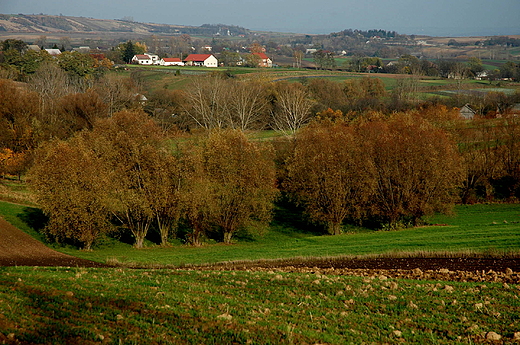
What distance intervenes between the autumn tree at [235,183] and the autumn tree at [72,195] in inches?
431

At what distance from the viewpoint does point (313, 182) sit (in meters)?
52.6

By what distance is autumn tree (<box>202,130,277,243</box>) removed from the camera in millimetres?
48625

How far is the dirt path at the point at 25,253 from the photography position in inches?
1257

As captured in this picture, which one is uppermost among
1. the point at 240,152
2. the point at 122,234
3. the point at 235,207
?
the point at 240,152

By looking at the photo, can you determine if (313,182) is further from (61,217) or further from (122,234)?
(61,217)

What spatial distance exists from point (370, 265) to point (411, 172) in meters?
26.3

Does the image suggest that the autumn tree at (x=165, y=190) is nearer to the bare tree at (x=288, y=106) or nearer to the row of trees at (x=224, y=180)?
the row of trees at (x=224, y=180)

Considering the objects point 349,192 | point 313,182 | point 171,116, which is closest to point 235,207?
A: point 313,182

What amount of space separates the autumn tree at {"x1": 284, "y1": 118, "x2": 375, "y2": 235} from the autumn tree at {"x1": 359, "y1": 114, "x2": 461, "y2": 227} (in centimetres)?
157

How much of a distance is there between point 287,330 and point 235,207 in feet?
118

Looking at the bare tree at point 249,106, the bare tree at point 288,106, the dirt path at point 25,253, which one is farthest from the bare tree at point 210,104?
the dirt path at point 25,253

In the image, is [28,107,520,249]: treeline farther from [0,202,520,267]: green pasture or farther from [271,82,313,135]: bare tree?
[271,82,313,135]: bare tree

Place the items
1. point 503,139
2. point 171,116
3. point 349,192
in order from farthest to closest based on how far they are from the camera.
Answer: point 171,116 < point 503,139 < point 349,192

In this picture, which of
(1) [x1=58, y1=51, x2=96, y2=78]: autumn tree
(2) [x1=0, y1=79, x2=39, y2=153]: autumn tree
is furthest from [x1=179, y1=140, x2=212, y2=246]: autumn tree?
(1) [x1=58, y1=51, x2=96, y2=78]: autumn tree
